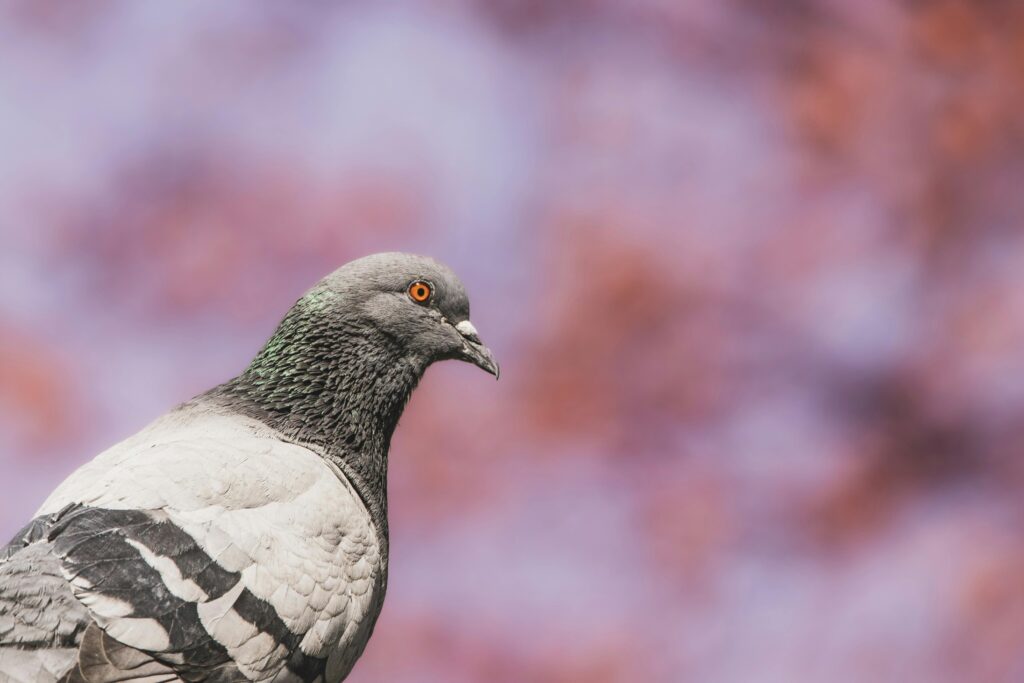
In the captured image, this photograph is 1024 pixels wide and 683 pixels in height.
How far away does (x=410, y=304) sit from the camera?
5297 mm

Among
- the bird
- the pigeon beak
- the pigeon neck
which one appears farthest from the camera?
the pigeon beak

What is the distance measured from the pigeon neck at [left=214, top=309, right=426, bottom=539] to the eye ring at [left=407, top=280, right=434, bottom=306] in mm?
194

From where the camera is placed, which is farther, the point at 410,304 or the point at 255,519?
the point at 410,304

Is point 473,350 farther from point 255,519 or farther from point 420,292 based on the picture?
point 255,519

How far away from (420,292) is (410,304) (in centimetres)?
7

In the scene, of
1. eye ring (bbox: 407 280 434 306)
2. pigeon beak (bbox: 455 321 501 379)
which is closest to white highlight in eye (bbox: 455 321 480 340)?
pigeon beak (bbox: 455 321 501 379)

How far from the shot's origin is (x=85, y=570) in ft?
12.9

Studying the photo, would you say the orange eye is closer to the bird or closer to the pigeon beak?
the bird

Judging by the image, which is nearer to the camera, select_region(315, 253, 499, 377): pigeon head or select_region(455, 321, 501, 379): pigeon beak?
select_region(315, 253, 499, 377): pigeon head

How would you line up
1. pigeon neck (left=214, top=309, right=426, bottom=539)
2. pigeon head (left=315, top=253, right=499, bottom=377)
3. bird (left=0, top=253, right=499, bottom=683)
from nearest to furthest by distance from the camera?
bird (left=0, top=253, right=499, bottom=683)
pigeon neck (left=214, top=309, right=426, bottom=539)
pigeon head (left=315, top=253, right=499, bottom=377)

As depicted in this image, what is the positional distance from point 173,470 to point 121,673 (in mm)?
744

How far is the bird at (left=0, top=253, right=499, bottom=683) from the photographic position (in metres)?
3.89

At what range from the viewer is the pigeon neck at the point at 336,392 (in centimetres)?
505

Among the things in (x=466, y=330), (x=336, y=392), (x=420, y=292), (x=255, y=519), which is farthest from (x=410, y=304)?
(x=255, y=519)
